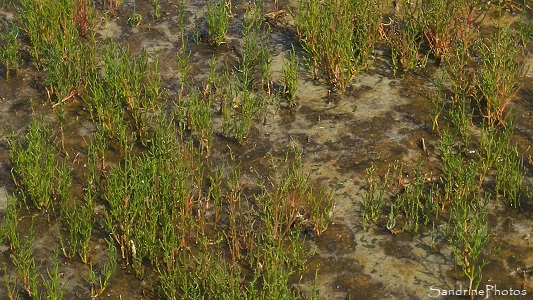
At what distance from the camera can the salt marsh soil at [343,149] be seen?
16.4 ft

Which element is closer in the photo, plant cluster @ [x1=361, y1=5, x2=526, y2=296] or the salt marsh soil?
the salt marsh soil

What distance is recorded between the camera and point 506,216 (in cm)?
543

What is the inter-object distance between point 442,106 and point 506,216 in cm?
125

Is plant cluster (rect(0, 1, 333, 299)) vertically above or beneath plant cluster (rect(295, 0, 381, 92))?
beneath

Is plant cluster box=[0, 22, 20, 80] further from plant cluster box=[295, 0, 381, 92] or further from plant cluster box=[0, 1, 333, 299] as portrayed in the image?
plant cluster box=[295, 0, 381, 92]

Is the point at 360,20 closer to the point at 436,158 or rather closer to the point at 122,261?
the point at 436,158

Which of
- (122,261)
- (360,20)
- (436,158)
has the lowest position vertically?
(122,261)

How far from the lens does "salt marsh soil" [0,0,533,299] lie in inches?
197

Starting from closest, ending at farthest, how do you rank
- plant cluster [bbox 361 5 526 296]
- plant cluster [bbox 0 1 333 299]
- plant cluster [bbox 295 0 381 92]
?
plant cluster [bbox 0 1 333 299] < plant cluster [bbox 361 5 526 296] < plant cluster [bbox 295 0 381 92]

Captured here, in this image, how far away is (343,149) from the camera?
618cm

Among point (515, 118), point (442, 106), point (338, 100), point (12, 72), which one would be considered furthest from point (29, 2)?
point (515, 118)

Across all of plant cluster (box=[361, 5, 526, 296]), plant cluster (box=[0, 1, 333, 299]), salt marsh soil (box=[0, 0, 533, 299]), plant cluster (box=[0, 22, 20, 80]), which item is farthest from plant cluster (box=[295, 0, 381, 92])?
plant cluster (box=[0, 22, 20, 80])

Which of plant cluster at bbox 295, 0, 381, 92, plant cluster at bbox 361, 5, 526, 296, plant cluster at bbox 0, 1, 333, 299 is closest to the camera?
plant cluster at bbox 0, 1, 333, 299

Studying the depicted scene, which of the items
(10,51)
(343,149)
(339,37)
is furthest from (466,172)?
(10,51)
